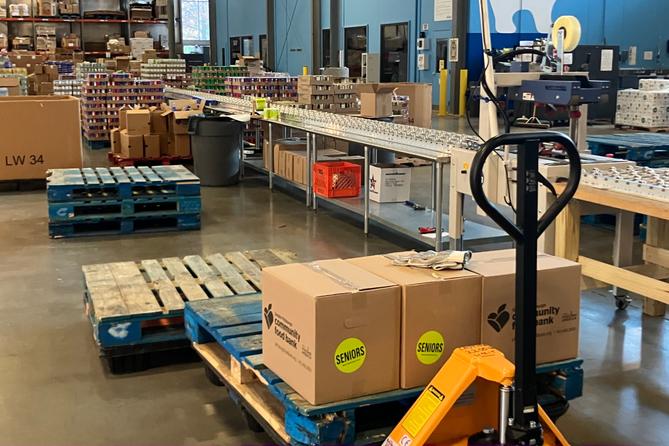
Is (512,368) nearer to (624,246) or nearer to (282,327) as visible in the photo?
(282,327)

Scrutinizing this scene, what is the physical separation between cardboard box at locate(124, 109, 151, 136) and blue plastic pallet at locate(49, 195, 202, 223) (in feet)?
12.3

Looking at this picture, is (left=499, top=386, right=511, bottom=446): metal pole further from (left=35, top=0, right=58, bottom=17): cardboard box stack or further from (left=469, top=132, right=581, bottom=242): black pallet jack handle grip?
(left=35, top=0, right=58, bottom=17): cardboard box stack

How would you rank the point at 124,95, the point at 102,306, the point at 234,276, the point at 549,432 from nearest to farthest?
the point at 549,432 → the point at 102,306 → the point at 234,276 → the point at 124,95

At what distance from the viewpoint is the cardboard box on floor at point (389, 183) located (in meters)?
7.06

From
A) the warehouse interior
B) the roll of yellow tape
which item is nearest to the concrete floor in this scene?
the warehouse interior

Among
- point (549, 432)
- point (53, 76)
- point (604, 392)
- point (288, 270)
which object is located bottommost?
point (604, 392)

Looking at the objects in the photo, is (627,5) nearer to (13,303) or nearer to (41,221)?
(41,221)

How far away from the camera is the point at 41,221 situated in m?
7.52

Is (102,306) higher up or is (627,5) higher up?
(627,5)

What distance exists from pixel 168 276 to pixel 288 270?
2052mm

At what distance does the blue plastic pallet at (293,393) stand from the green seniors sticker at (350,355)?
0.39 feet

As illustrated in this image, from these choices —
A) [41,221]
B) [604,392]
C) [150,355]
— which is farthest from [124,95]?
[604,392]

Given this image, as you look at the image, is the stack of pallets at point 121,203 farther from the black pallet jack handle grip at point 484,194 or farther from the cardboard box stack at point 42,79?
the cardboard box stack at point 42,79

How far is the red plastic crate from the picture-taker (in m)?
7.54
